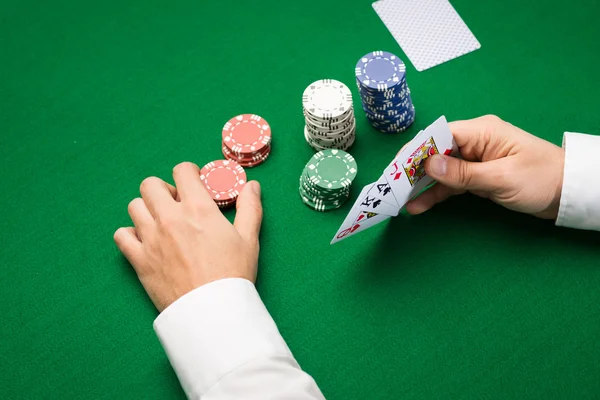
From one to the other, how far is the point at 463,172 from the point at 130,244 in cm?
118

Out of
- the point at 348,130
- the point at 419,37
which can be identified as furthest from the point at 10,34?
the point at 419,37

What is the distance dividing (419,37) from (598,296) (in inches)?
50.8

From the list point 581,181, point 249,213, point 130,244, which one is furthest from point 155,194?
point 581,181

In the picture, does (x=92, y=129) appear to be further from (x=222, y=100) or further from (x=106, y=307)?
(x=106, y=307)

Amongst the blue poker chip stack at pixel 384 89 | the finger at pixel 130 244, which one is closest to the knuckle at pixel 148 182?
the finger at pixel 130 244

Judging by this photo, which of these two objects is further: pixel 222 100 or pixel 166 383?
pixel 222 100

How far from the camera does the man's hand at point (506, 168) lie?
7.23 feet

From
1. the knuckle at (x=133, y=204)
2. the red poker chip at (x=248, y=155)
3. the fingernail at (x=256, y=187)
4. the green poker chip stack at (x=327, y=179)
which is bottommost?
the green poker chip stack at (x=327, y=179)

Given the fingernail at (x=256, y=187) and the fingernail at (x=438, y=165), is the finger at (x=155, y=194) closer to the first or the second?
the fingernail at (x=256, y=187)

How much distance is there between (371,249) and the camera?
7.85 feet

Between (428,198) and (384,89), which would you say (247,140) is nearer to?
(384,89)

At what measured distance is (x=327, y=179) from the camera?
2.40 m

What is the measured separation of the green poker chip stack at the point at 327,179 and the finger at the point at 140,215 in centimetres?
58

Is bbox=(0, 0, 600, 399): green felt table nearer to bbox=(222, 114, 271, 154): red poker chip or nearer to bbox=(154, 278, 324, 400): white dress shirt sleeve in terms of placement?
bbox=(222, 114, 271, 154): red poker chip
